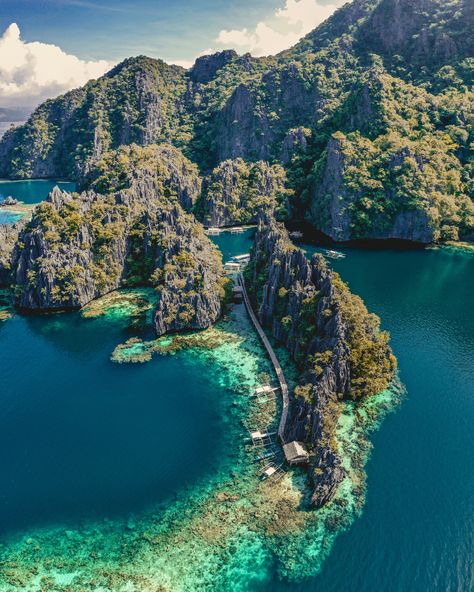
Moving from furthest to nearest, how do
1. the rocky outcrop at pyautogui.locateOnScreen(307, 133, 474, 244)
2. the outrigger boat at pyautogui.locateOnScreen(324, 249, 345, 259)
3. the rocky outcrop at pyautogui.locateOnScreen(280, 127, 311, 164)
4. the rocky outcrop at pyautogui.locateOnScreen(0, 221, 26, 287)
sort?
the rocky outcrop at pyautogui.locateOnScreen(280, 127, 311, 164)
the rocky outcrop at pyautogui.locateOnScreen(307, 133, 474, 244)
the outrigger boat at pyautogui.locateOnScreen(324, 249, 345, 259)
the rocky outcrop at pyautogui.locateOnScreen(0, 221, 26, 287)

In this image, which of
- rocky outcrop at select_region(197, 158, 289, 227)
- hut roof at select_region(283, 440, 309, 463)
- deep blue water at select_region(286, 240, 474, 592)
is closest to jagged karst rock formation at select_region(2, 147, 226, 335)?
hut roof at select_region(283, 440, 309, 463)

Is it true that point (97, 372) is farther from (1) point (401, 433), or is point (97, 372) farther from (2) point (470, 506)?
(2) point (470, 506)

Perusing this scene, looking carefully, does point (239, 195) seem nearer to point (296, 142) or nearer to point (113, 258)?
point (296, 142)

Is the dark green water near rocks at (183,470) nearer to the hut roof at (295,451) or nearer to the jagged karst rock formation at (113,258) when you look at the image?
the hut roof at (295,451)

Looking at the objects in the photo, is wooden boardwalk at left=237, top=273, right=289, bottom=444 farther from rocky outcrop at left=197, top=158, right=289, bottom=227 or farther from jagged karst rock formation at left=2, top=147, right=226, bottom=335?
rocky outcrop at left=197, top=158, right=289, bottom=227

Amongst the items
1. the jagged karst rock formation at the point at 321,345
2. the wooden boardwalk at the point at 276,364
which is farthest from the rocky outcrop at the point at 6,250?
the jagged karst rock formation at the point at 321,345

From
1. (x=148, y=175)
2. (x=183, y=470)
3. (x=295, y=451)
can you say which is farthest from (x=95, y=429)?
(x=148, y=175)
